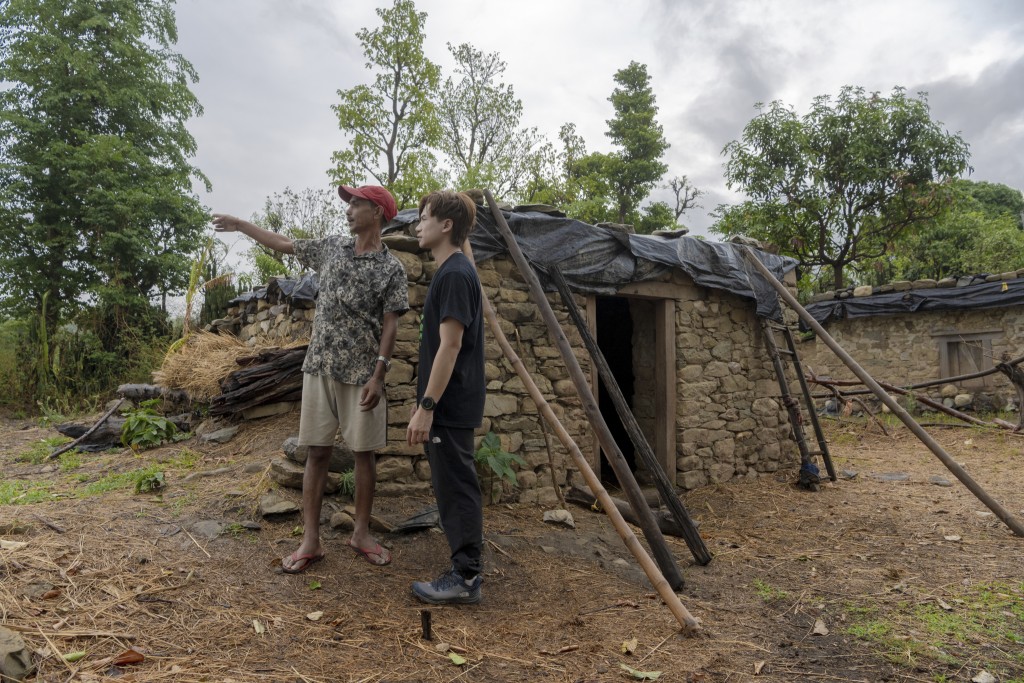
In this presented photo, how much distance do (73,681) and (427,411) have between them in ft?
5.13

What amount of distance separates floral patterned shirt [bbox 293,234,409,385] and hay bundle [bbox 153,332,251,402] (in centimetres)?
379

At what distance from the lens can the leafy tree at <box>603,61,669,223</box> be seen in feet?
68.7

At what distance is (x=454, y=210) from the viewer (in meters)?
3.05

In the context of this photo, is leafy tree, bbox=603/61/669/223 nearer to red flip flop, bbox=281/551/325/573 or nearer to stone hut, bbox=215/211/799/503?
stone hut, bbox=215/211/799/503

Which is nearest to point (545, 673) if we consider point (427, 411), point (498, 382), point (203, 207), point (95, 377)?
point (427, 411)

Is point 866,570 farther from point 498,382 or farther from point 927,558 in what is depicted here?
point 498,382

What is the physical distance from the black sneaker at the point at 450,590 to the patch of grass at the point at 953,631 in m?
1.91

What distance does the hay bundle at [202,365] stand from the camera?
269 inches

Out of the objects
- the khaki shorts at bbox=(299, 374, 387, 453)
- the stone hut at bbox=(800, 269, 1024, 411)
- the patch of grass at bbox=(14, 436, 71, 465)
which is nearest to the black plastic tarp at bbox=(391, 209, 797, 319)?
the khaki shorts at bbox=(299, 374, 387, 453)

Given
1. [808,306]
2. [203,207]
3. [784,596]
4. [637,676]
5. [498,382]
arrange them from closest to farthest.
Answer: [637,676] → [784,596] → [498,382] → [808,306] → [203,207]

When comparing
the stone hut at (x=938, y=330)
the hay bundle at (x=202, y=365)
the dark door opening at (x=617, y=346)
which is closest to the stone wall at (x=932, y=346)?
the stone hut at (x=938, y=330)

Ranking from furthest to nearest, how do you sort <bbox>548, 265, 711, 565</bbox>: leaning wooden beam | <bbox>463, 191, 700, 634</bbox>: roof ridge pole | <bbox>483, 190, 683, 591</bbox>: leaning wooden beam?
<bbox>548, 265, 711, 565</bbox>: leaning wooden beam
<bbox>483, 190, 683, 591</bbox>: leaning wooden beam
<bbox>463, 191, 700, 634</bbox>: roof ridge pole

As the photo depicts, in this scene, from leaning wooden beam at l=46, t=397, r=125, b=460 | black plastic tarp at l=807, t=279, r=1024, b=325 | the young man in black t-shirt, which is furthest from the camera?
black plastic tarp at l=807, t=279, r=1024, b=325

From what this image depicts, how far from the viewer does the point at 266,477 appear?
4355mm
